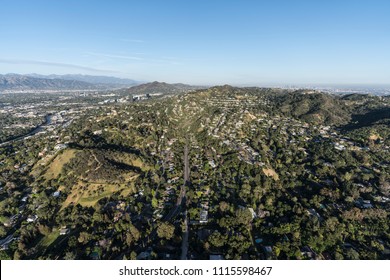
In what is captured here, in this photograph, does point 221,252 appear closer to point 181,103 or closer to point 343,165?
point 343,165

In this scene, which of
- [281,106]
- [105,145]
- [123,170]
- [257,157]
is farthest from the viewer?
[281,106]

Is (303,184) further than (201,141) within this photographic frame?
No

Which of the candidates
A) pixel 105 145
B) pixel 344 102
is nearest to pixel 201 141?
pixel 105 145

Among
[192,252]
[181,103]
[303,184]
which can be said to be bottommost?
[192,252]

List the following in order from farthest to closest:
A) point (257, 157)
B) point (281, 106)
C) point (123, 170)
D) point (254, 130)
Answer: point (281, 106) → point (254, 130) → point (257, 157) → point (123, 170)

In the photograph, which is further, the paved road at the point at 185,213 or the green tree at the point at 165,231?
the green tree at the point at 165,231

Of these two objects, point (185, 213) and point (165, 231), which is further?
point (185, 213)

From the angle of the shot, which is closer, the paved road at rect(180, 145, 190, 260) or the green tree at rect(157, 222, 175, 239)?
the paved road at rect(180, 145, 190, 260)

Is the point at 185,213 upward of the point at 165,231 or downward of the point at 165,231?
downward

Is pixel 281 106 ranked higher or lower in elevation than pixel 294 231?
higher
